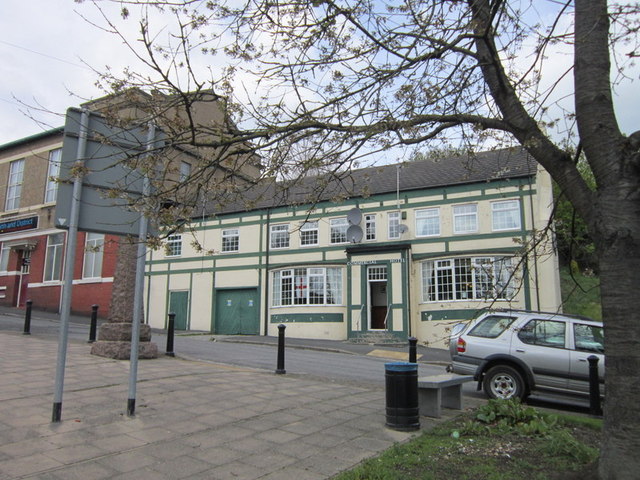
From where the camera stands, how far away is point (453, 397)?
7.52 meters

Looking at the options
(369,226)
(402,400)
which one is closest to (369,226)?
(369,226)

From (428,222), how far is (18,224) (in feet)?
77.0

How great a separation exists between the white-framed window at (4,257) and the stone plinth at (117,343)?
2355cm

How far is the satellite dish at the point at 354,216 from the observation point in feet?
72.9

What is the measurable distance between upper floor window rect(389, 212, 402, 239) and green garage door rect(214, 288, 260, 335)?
24.2 feet

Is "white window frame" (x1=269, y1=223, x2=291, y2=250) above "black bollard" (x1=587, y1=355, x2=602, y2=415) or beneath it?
above

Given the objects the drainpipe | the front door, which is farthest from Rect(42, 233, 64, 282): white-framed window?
the front door

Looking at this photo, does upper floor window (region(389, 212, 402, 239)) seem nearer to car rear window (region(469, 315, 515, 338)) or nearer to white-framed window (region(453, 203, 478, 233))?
white-framed window (region(453, 203, 478, 233))

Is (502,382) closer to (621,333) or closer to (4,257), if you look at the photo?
(621,333)

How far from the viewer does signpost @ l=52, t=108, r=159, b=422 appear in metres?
5.75

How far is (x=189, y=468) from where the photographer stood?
14.5 feet

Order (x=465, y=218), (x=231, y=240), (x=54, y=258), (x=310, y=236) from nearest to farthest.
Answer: (x=465, y=218) → (x=310, y=236) → (x=231, y=240) → (x=54, y=258)

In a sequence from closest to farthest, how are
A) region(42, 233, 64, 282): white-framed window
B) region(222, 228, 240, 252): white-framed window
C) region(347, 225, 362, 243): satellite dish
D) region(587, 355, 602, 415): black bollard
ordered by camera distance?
1. region(587, 355, 602, 415): black bollard
2. region(347, 225, 362, 243): satellite dish
3. region(222, 228, 240, 252): white-framed window
4. region(42, 233, 64, 282): white-framed window

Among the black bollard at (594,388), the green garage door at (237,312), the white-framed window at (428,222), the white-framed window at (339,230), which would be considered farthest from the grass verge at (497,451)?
the green garage door at (237,312)
